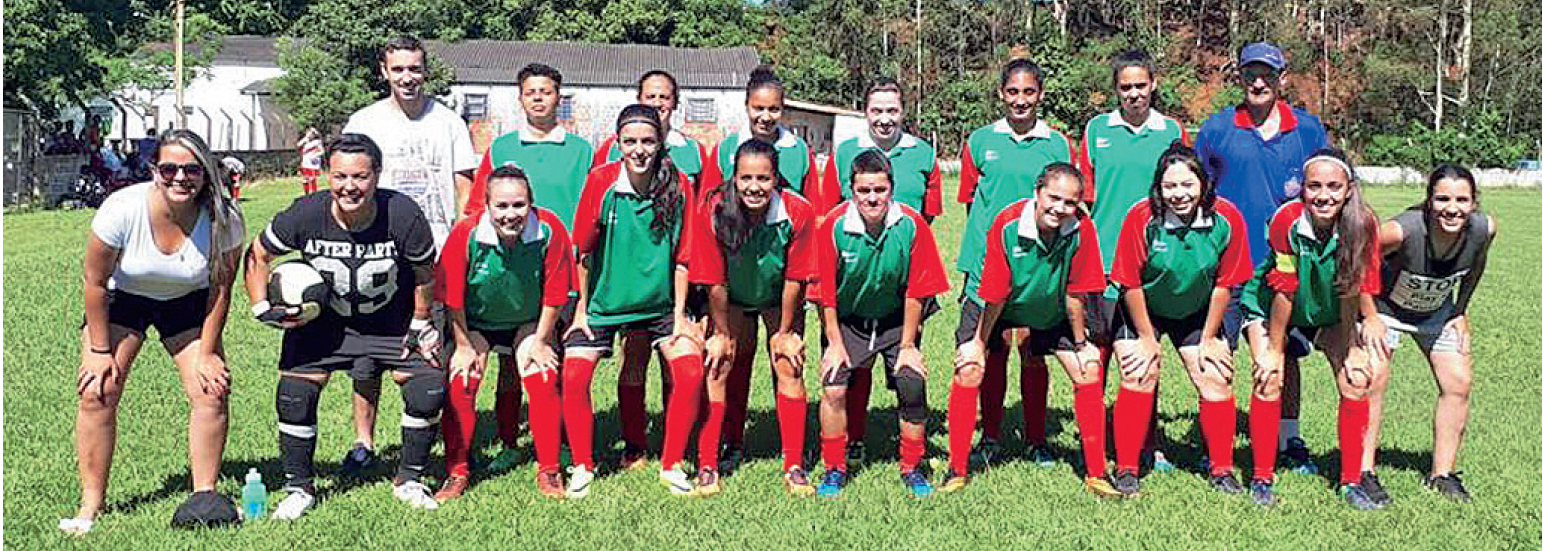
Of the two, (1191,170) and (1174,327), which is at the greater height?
(1191,170)

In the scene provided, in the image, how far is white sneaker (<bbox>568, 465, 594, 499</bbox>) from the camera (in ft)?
18.6

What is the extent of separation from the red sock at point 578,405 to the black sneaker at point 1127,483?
2322 millimetres

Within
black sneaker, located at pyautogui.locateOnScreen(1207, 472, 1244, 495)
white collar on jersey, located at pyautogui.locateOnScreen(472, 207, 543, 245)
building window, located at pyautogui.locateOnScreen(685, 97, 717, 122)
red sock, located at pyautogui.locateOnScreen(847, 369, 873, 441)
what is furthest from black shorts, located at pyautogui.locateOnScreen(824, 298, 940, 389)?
building window, located at pyautogui.locateOnScreen(685, 97, 717, 122)

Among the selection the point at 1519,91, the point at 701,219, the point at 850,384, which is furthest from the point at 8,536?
the point at 1519,91

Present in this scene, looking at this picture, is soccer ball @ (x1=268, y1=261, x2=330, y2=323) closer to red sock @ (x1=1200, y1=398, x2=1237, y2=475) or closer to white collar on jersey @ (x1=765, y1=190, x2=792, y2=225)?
white collar on jersey @ (x1=765, y1=190, x2=792, y2=225)

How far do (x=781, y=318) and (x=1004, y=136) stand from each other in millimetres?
1450

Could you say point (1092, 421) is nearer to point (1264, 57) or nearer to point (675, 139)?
point (1264, 57)

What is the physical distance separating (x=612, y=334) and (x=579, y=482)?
2.17ft

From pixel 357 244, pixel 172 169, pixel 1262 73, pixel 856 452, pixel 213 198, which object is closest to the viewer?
pixel 172 169

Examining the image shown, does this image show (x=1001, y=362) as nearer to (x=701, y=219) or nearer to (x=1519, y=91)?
(x=701, y=219)

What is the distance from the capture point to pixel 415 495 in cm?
547

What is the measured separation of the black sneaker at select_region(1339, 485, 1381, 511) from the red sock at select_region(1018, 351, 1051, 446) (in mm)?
1371

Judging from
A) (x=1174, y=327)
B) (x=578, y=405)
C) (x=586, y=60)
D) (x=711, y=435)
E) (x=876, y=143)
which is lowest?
(x=711, y=435)

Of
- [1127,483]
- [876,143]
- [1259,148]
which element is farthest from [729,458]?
[1259,148]
